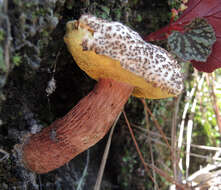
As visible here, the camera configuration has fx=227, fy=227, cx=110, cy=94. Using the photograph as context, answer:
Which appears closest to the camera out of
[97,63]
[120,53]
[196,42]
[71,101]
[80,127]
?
[120,53]

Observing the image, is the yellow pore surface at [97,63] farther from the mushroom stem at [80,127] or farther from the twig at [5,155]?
the twig at [5,155]

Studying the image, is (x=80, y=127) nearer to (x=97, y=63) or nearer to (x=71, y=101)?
(x=97, y=63)

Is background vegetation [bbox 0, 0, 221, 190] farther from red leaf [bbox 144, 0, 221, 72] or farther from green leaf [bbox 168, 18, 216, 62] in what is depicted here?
green leaf [bbox 168, 18, 216, 62]

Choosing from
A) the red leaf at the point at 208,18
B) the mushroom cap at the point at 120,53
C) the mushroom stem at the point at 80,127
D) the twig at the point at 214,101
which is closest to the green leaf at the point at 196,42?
the red leaf at the point at 208,18

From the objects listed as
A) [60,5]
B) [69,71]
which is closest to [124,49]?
[60,5]

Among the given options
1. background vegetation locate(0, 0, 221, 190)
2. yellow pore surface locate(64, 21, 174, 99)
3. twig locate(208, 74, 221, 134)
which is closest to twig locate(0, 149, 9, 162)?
background vegetation locate(0, 0, 221, 190)

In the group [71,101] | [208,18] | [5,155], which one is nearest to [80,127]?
[5,155]
